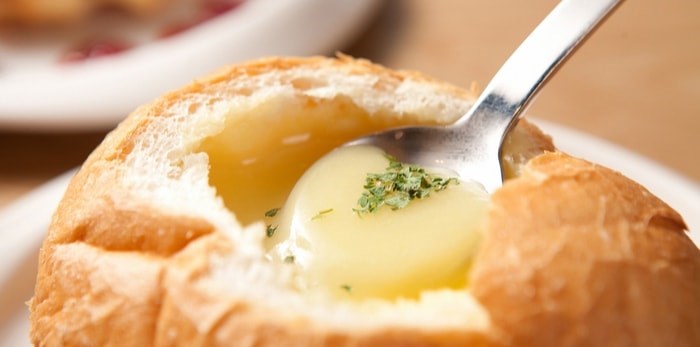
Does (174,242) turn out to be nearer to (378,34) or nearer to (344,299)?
(344,299)

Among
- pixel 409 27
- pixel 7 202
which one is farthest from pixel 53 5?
pixel 409 27

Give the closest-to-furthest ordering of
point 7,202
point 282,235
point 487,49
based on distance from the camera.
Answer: point 282,235 → point 7,202 → point 487,49

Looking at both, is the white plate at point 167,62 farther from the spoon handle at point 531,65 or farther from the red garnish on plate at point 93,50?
the spoon handle at point 531,65

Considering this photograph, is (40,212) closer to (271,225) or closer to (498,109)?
(271,225)

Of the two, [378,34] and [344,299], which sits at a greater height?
[378,34]

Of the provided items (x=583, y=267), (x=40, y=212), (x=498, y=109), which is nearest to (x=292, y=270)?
(x=583, y=267)

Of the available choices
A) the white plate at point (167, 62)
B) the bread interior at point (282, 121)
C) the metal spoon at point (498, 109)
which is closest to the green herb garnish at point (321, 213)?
the bread interior at point (282, 121)
